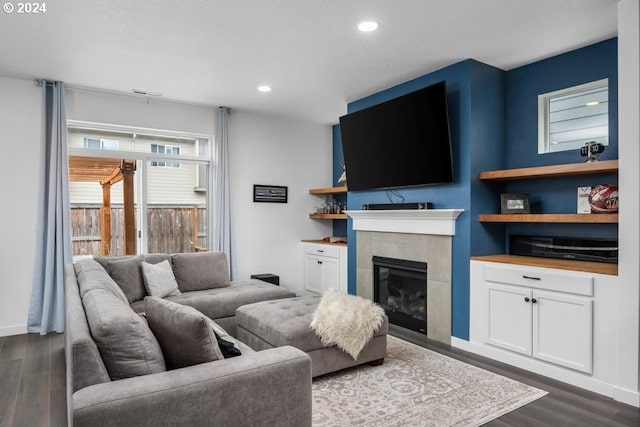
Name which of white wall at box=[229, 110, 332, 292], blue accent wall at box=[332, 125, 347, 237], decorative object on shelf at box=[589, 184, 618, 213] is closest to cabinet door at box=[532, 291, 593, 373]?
decorative object on shelf at box=[589, 184, 618, 213]

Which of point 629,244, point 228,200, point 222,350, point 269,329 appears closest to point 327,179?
point 228,200

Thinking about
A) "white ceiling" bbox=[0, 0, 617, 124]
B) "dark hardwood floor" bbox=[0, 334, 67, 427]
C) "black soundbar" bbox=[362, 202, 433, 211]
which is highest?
"white ceiling" bbox=[0, 0, 617, 124]

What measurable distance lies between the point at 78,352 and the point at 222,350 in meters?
0.60

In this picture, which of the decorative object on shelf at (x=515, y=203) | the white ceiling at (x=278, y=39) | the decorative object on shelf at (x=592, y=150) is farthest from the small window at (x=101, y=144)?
the decorative object on shelf at (x=592, y=150)

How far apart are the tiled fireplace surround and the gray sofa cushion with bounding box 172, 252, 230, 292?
1678mm

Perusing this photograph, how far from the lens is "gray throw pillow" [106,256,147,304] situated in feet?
12.9

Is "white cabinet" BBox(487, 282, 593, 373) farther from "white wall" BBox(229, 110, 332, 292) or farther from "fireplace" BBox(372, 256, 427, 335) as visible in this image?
"white wall" BBox(229, 110, 332, 292)

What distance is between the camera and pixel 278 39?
329cm

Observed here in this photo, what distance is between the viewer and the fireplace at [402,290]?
167 inches

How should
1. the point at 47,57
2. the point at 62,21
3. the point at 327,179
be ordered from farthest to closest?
the point at 327,179
the point at 47,57
the point at 62,21

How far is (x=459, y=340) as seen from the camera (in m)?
3.79

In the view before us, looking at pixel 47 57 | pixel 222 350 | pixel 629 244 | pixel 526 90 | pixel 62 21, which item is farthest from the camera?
pixel 526 90

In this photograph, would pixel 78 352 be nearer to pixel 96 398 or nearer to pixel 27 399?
pixel 96 398

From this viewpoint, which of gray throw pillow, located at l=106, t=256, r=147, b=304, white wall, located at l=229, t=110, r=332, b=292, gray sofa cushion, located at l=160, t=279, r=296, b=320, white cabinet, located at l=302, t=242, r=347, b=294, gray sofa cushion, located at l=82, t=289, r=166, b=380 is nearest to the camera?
gray sofa cushion, located at l=82, t=289, r=166, b=380
